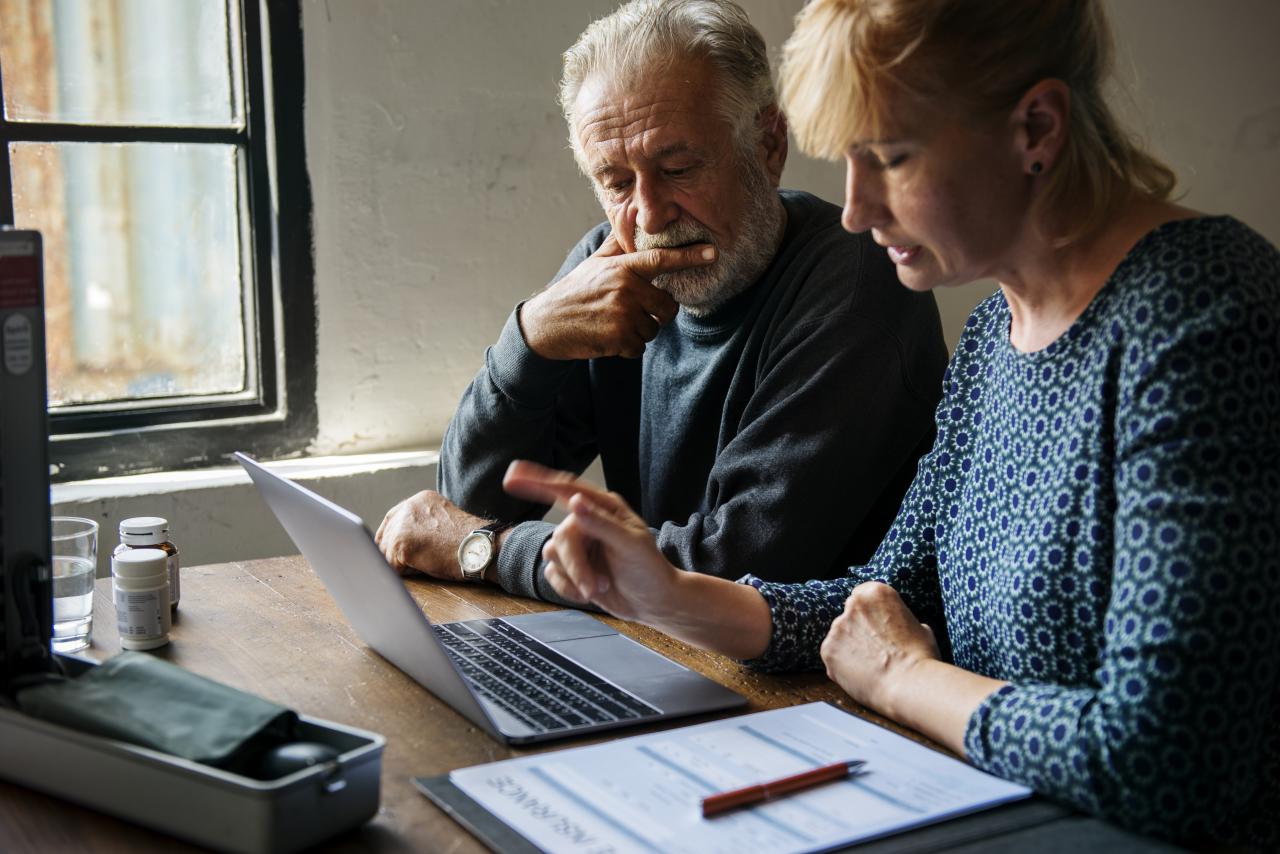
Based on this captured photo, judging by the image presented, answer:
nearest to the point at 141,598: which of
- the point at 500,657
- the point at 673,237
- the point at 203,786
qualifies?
the point at 500,657

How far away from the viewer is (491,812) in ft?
Answer: 3.06

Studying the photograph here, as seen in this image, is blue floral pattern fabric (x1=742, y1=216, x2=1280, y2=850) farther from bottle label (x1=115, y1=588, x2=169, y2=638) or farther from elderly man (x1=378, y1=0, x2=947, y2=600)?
bottle label (x1=115, y1=588, x2=169, y2=638)

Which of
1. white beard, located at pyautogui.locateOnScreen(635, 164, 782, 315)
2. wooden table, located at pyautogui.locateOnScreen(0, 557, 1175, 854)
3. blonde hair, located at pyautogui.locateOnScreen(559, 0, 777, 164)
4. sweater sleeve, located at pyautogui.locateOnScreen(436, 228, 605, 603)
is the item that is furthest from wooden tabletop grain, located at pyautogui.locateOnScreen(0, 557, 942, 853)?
blonde hair, located at pyautogui.locateOnScreen(559, 0, 777, 164)

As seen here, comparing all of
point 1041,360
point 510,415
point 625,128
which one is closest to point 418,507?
point 510,415

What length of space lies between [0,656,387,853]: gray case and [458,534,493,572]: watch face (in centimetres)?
67

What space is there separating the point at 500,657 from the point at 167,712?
43 centimetres

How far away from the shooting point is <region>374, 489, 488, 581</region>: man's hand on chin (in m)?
1.66

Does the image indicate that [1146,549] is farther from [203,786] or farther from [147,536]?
[147,536]

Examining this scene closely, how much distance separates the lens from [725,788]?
969mm

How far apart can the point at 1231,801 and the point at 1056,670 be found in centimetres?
23

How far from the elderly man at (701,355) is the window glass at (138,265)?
0.78m

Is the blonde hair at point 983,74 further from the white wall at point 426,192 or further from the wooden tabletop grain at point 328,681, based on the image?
the white wall at point 426,192

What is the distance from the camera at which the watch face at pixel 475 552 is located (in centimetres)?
162

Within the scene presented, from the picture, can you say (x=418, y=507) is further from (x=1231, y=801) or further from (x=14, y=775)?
(x=1231, y=801)
